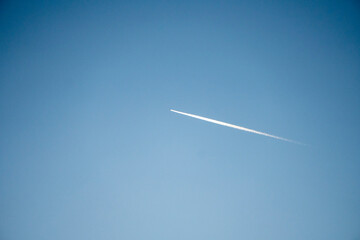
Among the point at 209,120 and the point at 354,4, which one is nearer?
the point at 354,4

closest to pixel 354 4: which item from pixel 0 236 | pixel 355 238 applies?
pixel 355 238

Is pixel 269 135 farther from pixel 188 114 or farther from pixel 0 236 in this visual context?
pixel 0 236

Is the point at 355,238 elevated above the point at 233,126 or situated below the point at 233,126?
below

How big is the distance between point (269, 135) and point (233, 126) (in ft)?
2.74

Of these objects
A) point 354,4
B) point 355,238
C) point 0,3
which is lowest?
point 355,238

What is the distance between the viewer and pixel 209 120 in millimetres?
3379

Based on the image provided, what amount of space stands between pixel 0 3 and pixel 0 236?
5.29 m

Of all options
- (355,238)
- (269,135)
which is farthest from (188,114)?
(355,238)

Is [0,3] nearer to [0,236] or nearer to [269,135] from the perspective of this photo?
[0,236]

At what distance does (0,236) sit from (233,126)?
5942 millimetres

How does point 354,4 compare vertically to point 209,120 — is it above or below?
above

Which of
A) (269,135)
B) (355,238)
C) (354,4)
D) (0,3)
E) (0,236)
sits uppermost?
(354,4)

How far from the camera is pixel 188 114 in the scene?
11.1 ft

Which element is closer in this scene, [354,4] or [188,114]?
[354,4]
